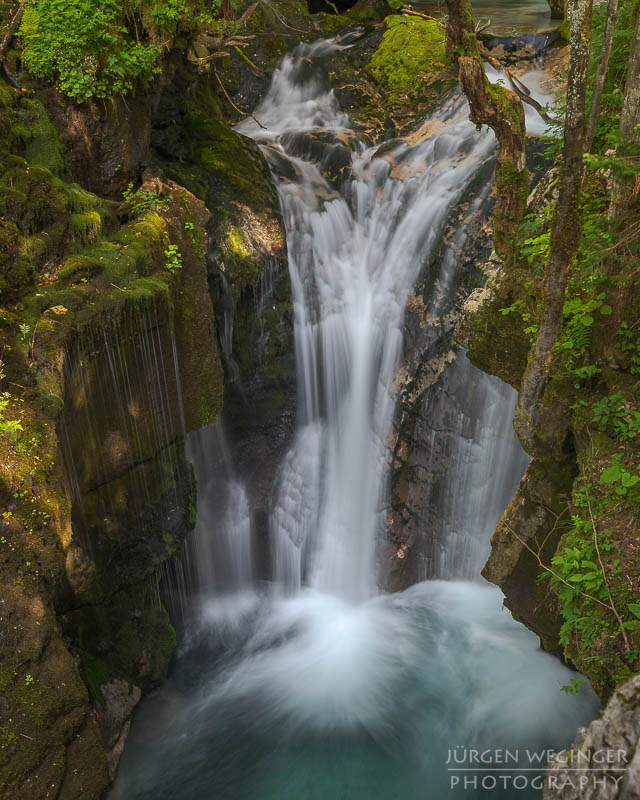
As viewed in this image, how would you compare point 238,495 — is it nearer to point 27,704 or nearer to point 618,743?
point 27,704

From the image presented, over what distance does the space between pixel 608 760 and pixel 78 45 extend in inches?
298

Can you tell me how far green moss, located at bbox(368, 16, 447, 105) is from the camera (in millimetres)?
11133

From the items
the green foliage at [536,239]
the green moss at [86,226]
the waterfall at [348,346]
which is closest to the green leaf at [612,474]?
the green foliage at [536,239]

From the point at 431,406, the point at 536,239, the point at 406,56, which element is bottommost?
the point at 431,406

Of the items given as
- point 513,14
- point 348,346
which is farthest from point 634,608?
point 513,14

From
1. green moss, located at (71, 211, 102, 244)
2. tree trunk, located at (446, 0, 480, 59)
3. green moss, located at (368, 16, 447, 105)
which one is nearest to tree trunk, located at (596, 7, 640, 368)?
tree trunk, located at (446, 0, 480, 59)

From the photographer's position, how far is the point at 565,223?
13.9ft

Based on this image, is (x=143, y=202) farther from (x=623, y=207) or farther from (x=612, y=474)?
(x=612, y=474)

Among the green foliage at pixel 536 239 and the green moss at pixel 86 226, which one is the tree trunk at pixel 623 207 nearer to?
the green foliage at pixel 536 239

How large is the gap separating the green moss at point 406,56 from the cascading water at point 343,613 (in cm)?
127

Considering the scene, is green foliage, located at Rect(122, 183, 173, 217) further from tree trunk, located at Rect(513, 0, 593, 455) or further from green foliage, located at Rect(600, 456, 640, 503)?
green foliage, located at Rect(600, 456, 640, 503)

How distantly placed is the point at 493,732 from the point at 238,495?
4.59m

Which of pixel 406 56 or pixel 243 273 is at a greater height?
pixel 406 56

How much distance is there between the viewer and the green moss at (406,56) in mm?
11133
